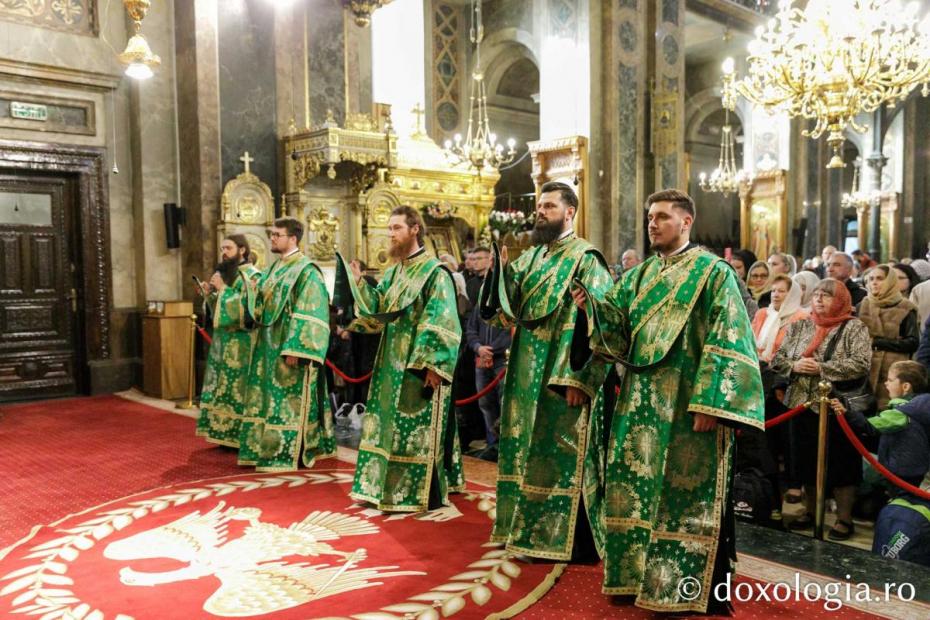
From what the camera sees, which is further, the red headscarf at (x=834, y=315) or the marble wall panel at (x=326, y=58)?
the marble wall panel at (x=326, y=58)

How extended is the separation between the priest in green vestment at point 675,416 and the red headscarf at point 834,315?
2.14 meters

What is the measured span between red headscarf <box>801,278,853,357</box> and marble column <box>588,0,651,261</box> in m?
8.12

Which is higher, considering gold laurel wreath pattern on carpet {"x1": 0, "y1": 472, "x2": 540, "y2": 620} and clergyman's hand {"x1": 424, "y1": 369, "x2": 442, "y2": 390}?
clergyman's hand {"x1": 424, "y1": 369, "x2": 442, "y2": 390}

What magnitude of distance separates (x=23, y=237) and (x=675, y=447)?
8.49 m

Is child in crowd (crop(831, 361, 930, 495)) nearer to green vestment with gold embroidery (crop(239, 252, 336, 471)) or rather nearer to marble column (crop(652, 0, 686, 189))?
green vestment with gold embroidery (crop(239, 252, 336, 471))

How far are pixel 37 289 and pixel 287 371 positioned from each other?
17.0 feet

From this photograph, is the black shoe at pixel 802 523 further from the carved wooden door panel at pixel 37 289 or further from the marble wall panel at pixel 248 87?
the carved wooden door panel at pixel 37 289

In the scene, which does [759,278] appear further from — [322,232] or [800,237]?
[800,237]

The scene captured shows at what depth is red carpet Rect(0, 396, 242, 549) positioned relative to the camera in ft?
16.6

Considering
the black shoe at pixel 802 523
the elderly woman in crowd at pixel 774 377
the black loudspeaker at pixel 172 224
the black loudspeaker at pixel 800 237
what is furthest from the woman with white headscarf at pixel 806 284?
the black loudspeaker at pixel 800 237

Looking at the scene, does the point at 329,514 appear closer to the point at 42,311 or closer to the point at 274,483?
the point at 274,483

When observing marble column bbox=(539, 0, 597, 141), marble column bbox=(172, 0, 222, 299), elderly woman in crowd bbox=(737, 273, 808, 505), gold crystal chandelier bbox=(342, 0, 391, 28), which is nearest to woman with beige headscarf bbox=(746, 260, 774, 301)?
elderly woman in crowd bbox=(737, 273, 808, 505)

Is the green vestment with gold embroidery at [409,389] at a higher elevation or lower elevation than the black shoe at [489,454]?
higher

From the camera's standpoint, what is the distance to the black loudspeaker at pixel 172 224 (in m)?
9.47
